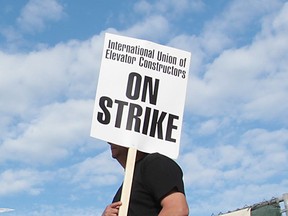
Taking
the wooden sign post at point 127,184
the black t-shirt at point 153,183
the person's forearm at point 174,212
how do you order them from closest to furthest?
the person's forearm at point 174,212 → the black t-shirt at point 153,183 → the wooden sign post at point 127,184

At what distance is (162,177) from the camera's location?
11.1ft

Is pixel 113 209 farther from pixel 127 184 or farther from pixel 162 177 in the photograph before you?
pixel 162 177

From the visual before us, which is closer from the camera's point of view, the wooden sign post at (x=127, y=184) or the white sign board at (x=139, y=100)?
the wooden sign post at (x=127, y=184)

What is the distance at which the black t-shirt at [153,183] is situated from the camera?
3365 millimetres

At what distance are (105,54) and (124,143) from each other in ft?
2.25

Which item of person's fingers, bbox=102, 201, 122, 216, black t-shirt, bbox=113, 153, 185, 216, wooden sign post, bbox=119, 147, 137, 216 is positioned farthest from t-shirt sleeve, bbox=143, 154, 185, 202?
person's fingers, bbox=102, 201, 122, 216

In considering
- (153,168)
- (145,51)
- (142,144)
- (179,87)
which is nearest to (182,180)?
(153,168)

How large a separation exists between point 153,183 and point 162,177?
7 cm

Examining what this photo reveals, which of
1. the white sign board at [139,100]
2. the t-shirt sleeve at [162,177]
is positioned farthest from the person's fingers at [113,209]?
the white sign board at [139,100]

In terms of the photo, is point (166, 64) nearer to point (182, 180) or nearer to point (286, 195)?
point (182, 180)

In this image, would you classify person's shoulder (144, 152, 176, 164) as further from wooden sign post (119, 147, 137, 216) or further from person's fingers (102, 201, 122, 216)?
Answer: person's fingers (102, 201, 122, 216)

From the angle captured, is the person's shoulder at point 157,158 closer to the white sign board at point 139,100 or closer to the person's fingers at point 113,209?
the white sign board at point 139,100

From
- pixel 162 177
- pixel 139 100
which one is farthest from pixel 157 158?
pixel 139 100

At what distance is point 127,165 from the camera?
11.9 feet
